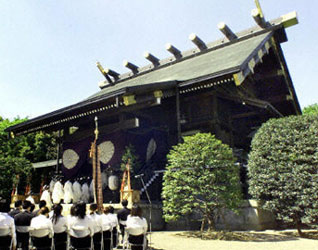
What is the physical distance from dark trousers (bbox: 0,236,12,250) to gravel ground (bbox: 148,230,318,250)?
9.41ft

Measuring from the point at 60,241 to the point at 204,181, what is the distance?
3.64m

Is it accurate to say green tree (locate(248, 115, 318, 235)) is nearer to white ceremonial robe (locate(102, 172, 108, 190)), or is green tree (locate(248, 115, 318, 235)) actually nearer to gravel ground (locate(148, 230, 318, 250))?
gravel ground (locate(148, 230, 318, 250))

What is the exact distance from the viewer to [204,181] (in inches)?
295

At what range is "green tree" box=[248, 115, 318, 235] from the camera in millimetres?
7188

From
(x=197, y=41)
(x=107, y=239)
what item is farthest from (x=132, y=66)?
→ (x=107, y=239)

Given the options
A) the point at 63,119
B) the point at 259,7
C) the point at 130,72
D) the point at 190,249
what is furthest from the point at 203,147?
the point at 130,72

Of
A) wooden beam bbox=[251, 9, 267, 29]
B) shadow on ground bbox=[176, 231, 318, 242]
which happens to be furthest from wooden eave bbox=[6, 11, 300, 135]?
shadow on ground bbox=[176, 231, 318, 242]

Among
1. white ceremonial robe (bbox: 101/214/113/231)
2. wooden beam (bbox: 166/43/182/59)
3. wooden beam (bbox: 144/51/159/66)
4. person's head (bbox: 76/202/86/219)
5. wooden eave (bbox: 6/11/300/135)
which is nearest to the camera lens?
person's head (bbox: 76/202/86/219)

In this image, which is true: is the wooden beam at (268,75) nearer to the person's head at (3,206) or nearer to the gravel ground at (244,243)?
the gravel ground at (244,243)

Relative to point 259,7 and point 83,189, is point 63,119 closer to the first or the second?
point 83,189

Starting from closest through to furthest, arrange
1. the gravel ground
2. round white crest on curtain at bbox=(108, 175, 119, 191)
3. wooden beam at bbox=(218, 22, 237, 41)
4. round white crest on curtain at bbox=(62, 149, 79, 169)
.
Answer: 1. the gravel ground
2. round white crest on curtain at bbox=(108, 175, 119, 191)
3. round white crest on curtain at bbox=(62, 149, 79, 169)
4. wooden beam at bbox=(218, 22, 237, 41)

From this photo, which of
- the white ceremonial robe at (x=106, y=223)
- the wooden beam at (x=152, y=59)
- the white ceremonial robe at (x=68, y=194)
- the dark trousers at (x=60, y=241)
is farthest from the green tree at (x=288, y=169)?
the wooden beam at (x=152, y=59)

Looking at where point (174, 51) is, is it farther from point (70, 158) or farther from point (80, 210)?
point (80, 210)

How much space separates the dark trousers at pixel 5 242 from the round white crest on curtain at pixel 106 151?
6.93 meters
